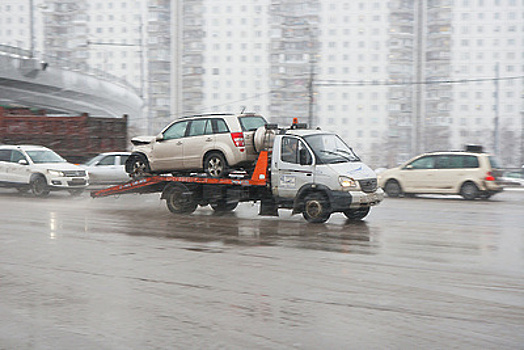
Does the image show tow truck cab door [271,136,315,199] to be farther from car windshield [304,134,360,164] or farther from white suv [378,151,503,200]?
white suv [378,151,503,200]

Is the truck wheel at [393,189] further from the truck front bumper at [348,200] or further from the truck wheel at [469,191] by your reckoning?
the truck front bumper at [348,200]

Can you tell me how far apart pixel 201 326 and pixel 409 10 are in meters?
58.6

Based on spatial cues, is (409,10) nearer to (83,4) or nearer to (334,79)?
(334,79)

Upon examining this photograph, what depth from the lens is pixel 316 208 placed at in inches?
494

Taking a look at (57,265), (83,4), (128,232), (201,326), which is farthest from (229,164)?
(83,4)

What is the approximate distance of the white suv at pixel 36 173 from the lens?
1944cm

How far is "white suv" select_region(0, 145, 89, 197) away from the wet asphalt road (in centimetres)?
673

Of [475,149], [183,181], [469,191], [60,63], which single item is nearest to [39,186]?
[183,181]

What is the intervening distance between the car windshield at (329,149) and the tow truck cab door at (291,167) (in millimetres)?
190

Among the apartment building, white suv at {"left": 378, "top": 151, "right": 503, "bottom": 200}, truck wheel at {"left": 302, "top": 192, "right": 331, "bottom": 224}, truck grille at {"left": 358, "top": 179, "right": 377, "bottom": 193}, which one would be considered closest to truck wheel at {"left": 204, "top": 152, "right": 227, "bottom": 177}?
truck wheel at {"left": 302, "top": 192, "right": 331, "bottom": 224}

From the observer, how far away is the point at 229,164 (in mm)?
13516

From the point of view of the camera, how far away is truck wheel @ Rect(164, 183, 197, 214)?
14305mm

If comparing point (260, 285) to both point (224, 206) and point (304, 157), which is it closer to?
point (304, 157)

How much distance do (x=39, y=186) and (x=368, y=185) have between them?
38.4 feet
